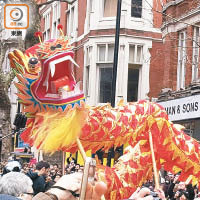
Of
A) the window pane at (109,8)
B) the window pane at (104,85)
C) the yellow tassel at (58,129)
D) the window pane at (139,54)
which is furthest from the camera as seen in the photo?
the window pane at (109,8)

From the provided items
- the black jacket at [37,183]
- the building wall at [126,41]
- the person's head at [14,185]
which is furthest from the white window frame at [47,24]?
the person's head at [14,185]

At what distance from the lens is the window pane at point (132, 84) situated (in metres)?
24.4

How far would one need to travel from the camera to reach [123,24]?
79.0 ft

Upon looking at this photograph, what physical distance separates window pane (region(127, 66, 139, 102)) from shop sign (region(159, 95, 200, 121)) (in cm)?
492

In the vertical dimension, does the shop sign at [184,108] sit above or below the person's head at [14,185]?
above

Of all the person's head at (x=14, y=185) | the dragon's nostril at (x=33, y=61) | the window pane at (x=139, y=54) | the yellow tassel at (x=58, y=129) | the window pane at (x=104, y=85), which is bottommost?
the person's head at (x=14, y=185)

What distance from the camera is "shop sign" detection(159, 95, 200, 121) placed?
1717cm

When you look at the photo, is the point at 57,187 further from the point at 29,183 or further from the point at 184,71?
the point at 184,71

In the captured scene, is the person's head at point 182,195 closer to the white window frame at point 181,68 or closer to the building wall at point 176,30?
the building wall at point 176,30

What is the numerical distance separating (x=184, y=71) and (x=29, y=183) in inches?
617

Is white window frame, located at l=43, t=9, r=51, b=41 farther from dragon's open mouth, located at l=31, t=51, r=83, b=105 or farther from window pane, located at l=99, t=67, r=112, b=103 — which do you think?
dragon's open mouth, located at l=31, t=51, r=83, b=105

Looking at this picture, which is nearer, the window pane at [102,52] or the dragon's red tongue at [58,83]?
the dragon's red tongue at [58,83]

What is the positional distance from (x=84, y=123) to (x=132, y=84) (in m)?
18.8

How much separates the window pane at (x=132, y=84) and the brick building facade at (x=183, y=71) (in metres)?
3.22
